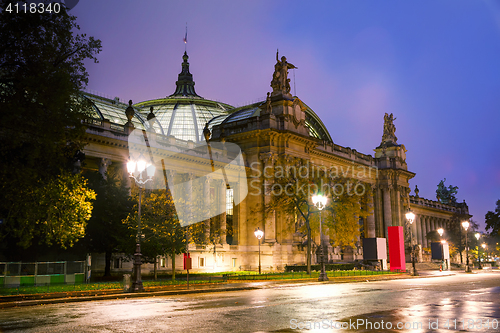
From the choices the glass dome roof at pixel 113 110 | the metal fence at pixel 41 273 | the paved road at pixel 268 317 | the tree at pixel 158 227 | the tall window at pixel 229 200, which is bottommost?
the paved road at pixel 268 317

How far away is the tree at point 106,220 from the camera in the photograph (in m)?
39.8

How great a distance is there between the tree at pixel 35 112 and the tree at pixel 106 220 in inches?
546

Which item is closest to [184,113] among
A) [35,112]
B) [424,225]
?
[35,112]

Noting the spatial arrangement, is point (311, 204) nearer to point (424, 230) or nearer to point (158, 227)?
point (158, 227)

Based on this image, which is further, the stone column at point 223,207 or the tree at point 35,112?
the stone column at point 223,207

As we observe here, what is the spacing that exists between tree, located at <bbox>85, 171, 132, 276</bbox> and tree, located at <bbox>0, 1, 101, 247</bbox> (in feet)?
45.5

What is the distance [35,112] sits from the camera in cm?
2264

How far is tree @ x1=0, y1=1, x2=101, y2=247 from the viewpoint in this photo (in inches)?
885

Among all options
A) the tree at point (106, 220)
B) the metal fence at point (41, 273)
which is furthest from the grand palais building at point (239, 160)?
the metal fence at point (41, 273)

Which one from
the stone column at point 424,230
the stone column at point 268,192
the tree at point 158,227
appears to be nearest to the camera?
the tree at point 158,227

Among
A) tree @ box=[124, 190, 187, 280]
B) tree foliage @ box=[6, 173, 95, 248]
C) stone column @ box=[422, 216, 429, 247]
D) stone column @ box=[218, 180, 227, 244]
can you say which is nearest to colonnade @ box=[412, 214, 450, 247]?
stone column @ box=[422, 216, 429, 247]

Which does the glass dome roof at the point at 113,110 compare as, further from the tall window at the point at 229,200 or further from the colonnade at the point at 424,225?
the colonnade at the point at 424,225

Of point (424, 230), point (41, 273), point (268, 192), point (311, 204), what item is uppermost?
point (268, 192)

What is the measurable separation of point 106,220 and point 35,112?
752 inches
